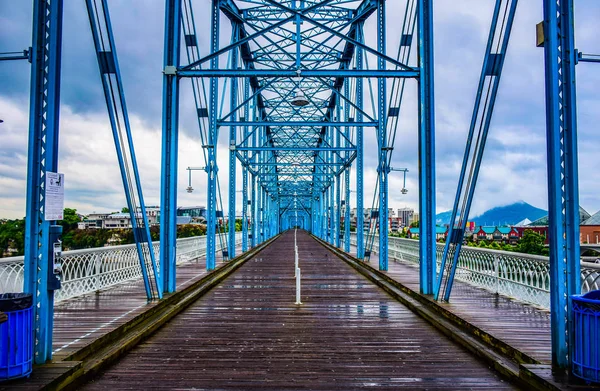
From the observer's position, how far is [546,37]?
16.7 ft

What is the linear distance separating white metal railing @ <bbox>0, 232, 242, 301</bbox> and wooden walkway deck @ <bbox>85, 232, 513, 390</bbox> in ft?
7.39

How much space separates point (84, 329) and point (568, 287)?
5767 mm

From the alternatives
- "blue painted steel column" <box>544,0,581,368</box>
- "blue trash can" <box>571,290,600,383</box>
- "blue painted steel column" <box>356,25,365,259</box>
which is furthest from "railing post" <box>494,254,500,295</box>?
"blue painted steel column" <box>356,25,365,259</box>

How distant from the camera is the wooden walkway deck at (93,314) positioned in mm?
5910

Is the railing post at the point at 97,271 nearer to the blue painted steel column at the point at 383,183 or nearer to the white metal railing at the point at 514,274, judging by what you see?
the blue painted steel column at the point at 383,183

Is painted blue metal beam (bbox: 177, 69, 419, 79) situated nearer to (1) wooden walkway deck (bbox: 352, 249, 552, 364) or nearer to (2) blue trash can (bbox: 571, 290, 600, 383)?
(1) wooden walkway deck (bbox: 352, 249, 552, 364)

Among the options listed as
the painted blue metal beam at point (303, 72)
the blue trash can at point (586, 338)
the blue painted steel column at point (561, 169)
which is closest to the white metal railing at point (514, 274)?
the blue painted steel column at point (561, 169)

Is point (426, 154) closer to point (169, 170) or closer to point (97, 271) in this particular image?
point (169, 170)

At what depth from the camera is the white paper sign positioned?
493cm

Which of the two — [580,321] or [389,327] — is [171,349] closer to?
[389,327]

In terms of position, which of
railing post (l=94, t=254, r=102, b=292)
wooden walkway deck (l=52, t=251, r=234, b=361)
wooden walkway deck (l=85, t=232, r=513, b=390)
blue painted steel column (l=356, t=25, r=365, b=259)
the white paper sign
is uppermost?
blue painted steel column (l=356, t=25, r=365, b=259)

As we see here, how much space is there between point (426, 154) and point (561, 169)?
5.09 meters

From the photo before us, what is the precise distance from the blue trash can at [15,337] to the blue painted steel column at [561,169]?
16.0 feet

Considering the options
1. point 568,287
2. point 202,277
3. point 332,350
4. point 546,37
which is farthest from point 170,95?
point 568,287
